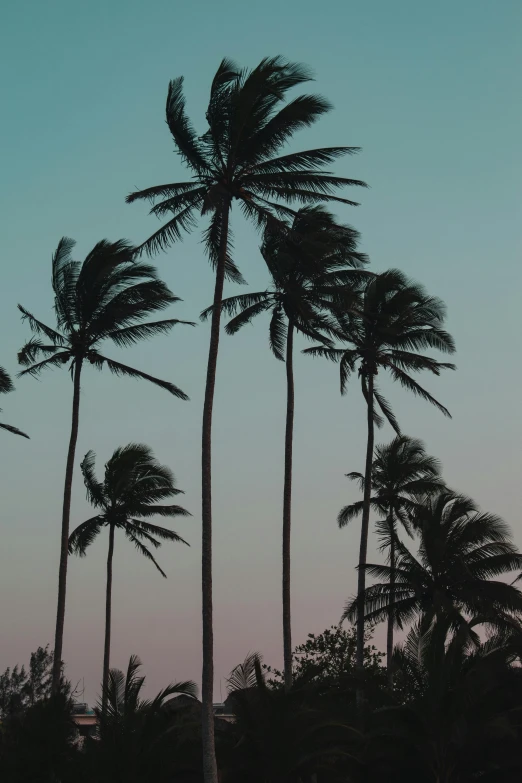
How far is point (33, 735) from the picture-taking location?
25312 mm

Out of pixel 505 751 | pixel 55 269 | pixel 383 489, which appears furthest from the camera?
pixel 383 489

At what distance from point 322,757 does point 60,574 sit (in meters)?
10.1

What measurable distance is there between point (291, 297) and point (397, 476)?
12271mm

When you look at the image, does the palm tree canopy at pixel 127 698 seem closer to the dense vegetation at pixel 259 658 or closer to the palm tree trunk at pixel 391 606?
the dense vegetation at pixel 259 658

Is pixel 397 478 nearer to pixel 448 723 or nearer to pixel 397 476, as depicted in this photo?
pixel 397 476

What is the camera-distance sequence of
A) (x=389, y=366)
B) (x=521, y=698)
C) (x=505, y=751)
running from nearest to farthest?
(x=505, y=751), (x=521, y=698), (x=389, y=366)

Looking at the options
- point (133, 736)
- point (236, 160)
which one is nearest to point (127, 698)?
point (133, 736)

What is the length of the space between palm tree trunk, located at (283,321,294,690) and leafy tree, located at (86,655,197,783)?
4771 mm

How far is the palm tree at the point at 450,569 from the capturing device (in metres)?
33.7

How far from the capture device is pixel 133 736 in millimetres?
22656

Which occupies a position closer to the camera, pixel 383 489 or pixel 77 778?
pixel 77 778

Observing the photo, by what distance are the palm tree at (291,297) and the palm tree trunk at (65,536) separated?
5239 millimetres

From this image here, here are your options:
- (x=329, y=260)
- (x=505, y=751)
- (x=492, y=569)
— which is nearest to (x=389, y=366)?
(x=329, y=260)

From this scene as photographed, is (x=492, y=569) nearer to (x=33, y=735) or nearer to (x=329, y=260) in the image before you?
(x=329, y=260)
